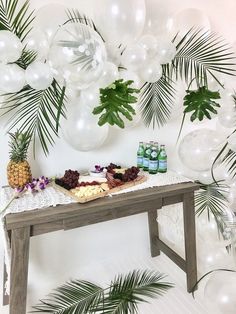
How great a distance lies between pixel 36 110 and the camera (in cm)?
165

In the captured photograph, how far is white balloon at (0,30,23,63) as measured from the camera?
119 centimetres

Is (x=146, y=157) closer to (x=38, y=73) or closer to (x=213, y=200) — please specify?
(x=213, y=200)

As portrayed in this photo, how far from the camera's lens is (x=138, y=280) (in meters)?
1.85

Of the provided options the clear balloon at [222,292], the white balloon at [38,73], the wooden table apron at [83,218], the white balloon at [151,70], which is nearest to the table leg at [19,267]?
the wooden table apron at [83,218]

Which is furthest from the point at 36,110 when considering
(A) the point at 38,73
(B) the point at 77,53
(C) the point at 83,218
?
(C) the point at 83,218

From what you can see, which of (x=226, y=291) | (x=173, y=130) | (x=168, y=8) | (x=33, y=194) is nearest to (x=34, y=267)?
A: (x=33, y=194)

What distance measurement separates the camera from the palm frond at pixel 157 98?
6.10 ft

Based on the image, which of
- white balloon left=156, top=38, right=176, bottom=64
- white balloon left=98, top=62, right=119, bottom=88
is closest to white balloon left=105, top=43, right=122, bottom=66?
white balloon left=98, top=62, right=119, bottom=88

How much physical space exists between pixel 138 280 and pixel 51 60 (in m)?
1.44

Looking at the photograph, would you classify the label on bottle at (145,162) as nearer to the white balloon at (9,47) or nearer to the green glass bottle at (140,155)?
the green glass bottle at (140,155)

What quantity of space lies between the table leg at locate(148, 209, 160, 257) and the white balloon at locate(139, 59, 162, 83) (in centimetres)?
101

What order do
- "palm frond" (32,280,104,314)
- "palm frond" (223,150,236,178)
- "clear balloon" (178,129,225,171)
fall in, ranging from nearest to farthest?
"palm frond" (32,280,104,314), "clear balloon" (178,129,225,171), "palm frond" (223,150,236,178)

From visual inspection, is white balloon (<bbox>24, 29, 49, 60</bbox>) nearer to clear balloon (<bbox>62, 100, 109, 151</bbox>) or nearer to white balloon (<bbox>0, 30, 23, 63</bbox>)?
white balloon (<bbox>0, 30, 23, 63</bbox>)

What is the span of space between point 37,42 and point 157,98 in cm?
87
